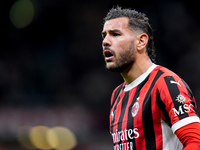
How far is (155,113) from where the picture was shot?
1630 mm

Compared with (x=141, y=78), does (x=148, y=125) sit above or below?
below

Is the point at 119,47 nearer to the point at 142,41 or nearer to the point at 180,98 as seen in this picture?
the point at 142,41

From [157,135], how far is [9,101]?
8711 mm

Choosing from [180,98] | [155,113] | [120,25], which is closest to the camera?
[180,98]

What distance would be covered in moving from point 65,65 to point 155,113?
9002 millimetres

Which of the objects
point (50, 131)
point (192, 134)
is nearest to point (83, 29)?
point (50, 131)

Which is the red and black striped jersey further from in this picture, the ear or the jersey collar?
the ear

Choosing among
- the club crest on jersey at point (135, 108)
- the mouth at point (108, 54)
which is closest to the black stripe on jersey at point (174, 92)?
the club crest on jersey at point (135, 108)

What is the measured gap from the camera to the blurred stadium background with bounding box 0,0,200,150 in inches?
362

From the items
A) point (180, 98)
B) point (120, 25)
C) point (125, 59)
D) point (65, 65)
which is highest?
point (65, 65)

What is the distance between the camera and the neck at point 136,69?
2016mm

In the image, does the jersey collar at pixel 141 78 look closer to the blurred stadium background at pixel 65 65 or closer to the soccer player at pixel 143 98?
the soccer player at pixel 143 98

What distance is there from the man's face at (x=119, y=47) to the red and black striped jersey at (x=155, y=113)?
6.9 inches

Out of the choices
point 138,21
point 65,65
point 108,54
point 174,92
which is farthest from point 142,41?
point 65,65
